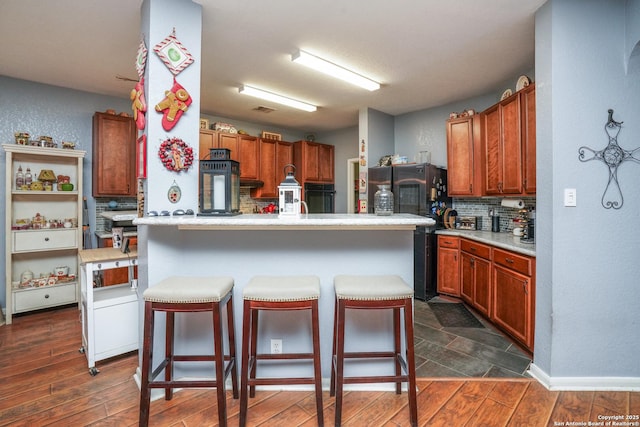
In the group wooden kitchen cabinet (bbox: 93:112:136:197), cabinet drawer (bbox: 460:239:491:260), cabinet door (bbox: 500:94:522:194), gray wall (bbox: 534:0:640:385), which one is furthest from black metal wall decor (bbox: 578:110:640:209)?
wooden kitchen cabinet (bbox: 93:112:136:197)

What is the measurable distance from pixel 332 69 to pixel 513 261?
98.8 inches

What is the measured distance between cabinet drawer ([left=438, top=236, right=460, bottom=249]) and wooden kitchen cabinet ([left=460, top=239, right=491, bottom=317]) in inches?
2.7

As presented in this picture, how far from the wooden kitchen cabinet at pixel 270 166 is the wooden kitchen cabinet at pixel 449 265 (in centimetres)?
278

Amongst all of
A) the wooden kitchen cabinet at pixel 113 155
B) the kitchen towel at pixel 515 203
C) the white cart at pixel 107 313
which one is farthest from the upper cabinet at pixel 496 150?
the wooden kitchen cabinet at pixel 113 155

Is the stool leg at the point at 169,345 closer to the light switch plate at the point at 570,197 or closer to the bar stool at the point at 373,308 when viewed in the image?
the bar stool at the point at 373,308

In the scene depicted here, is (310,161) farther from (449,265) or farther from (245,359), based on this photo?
(245,359)

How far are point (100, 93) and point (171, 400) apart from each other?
12.8ft

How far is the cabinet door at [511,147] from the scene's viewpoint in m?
2.92

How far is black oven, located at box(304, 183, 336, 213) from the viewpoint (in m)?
5.61

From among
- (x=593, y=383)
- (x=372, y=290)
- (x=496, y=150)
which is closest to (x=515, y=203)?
(x=496, y=150)

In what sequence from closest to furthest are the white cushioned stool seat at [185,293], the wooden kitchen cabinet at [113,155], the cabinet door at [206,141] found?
the white cushioned stool seat at [185,293] < the wooden kitchen cabinet at [113,155] < the cabinet door at [206,141]

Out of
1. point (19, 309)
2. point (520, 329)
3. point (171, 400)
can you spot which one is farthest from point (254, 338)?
point (19, 309)

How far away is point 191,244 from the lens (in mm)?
2004

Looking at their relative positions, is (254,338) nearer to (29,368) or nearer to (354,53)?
(29,368)
